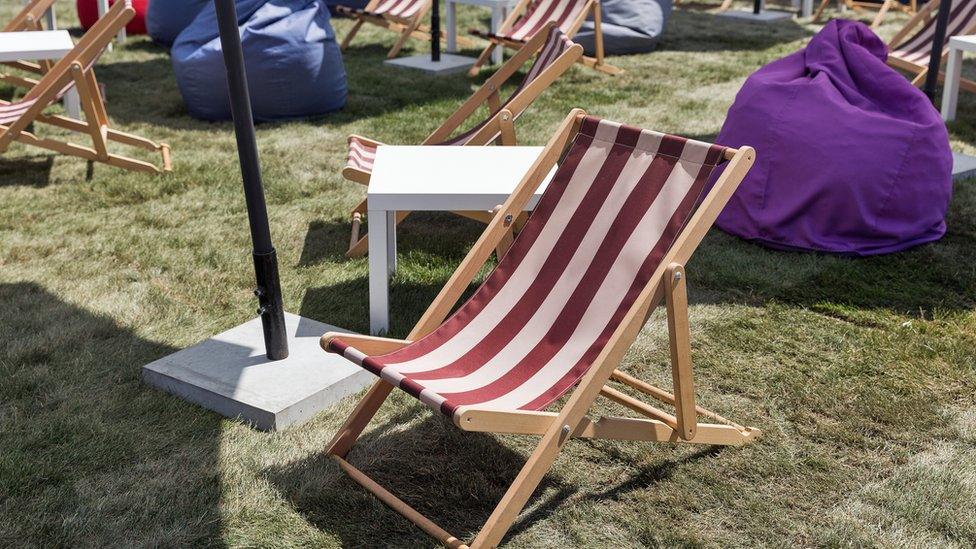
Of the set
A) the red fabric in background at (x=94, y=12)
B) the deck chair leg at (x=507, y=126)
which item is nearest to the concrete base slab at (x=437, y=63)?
the red fabric in background at (x=94, y=12)

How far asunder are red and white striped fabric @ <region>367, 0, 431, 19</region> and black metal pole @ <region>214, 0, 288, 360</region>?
599cm

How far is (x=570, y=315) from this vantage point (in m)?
2.92

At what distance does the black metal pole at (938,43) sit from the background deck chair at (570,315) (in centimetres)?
332

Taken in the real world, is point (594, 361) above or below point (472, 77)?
above

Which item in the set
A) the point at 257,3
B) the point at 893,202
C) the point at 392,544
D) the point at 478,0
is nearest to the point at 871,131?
the point at 893,202

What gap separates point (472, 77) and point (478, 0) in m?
0.75

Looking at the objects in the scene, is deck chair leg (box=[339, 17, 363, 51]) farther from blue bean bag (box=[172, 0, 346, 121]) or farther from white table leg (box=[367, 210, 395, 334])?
white table leg (box=[367, 210, 395, 334])

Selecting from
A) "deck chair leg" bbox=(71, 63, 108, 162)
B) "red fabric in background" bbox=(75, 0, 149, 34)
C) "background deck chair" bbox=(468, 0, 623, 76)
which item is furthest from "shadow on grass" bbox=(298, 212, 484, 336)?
"red fabric in background" bbox=(75, 0, 149, 34)

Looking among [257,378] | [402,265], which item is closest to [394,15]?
[402,265]

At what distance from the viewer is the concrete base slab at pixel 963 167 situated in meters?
5.40

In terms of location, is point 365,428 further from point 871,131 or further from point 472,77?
point 472,77

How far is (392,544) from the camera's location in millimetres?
2605

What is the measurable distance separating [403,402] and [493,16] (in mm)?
5675

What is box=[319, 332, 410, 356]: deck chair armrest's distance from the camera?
2676mm
